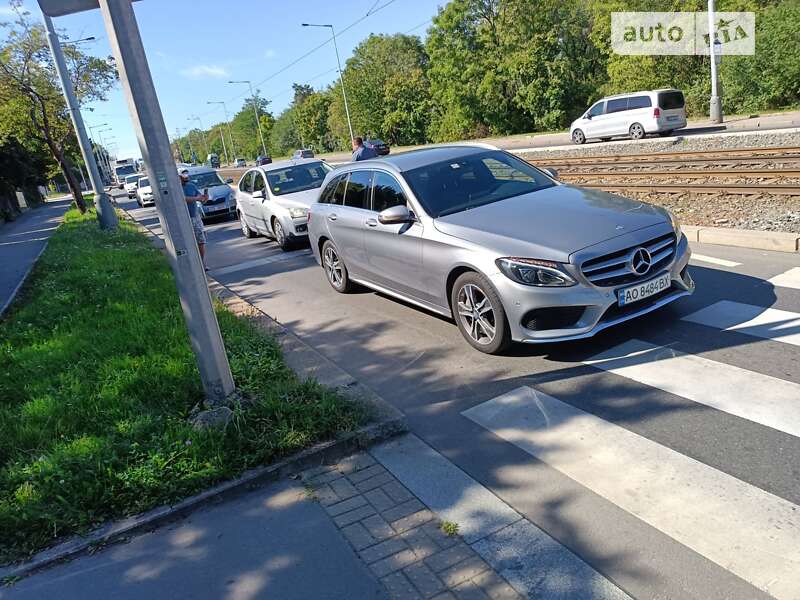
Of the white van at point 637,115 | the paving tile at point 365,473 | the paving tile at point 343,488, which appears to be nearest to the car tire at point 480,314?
the paving tile at point 365,473

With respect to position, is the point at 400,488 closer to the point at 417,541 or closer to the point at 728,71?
the point at 417,541

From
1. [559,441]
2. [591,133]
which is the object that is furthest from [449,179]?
[591,133]

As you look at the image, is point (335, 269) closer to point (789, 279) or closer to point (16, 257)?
point (789, 279)

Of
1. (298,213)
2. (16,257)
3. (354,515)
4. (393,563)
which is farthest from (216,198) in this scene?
(393,563)

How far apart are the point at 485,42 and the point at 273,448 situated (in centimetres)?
5217

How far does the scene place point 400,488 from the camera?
3.41 m

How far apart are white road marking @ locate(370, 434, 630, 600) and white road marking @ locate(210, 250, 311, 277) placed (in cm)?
783

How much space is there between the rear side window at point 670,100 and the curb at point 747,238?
1790 cm

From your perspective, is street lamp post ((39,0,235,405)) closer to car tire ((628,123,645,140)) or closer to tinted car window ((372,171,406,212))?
tinted car window ((372,171,406,212))

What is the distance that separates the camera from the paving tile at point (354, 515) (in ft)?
10.4

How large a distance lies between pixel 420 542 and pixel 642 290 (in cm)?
→ 272

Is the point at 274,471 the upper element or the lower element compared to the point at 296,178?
lower

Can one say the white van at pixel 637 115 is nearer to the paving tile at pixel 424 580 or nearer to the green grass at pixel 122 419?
the green grass at pixel 122 419

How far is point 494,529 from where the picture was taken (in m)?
2.95
